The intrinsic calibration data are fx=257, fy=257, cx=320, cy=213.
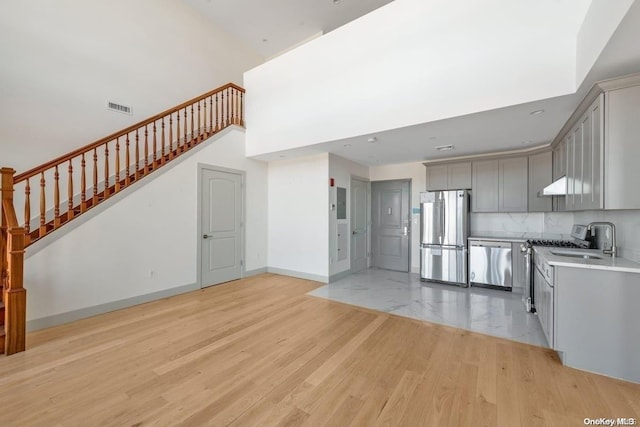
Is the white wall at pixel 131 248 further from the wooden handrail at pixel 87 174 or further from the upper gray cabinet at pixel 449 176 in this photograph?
the upper gray cabinet at pixel 449 176

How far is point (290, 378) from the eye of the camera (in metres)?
2.15

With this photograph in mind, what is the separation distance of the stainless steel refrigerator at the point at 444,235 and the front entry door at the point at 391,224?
29.7 inches

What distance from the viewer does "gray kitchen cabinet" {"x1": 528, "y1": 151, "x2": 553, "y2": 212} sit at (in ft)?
14.7

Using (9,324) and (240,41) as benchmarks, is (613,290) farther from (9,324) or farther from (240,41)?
(240,41)

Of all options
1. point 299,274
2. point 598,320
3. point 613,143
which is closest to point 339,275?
point 299,274

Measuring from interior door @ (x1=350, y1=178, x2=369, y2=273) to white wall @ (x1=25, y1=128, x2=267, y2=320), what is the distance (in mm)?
2700

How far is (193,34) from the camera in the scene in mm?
6055

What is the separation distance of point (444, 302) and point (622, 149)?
2728 mm

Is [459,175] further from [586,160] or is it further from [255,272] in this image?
[255,272]

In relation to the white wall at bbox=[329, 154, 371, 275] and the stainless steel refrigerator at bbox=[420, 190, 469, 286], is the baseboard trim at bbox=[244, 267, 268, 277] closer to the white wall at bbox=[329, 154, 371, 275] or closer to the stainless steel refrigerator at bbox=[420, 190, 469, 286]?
the white wall at bbox=[329, 154, 371, 275]

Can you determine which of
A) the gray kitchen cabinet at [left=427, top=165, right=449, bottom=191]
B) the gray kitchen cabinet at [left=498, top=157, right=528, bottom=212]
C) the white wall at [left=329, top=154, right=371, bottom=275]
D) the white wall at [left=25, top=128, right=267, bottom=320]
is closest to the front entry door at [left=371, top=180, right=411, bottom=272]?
the gray kitchen cabinet at [left=427, top=165, right=449, bottom=191]

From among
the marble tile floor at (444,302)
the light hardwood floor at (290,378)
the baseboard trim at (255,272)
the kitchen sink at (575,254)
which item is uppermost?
the kitchen sink at (575,254)

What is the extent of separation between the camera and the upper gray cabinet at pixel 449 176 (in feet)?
17.0

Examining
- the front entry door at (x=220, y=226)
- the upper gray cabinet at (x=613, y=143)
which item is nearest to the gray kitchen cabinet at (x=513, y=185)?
the upper gray cabinet at (x=613, y=143)
